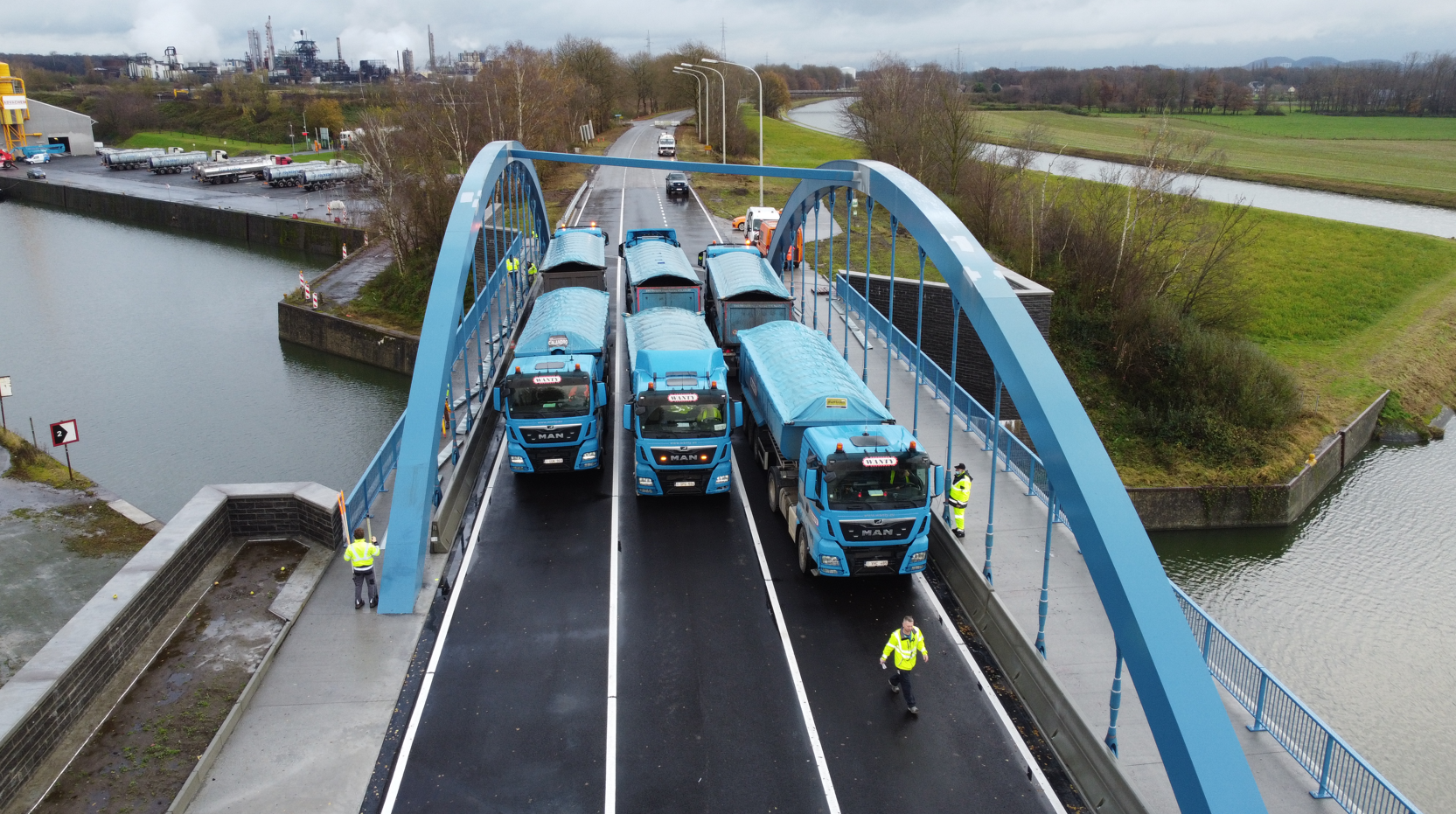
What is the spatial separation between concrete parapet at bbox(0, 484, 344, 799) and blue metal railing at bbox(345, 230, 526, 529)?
2.06 feet

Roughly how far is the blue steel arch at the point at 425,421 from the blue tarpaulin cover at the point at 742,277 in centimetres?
771

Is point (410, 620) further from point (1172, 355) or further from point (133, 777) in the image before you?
point (1172, 355)

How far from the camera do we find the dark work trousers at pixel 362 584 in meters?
15.9

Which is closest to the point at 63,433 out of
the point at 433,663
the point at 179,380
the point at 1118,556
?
the point at 433,663

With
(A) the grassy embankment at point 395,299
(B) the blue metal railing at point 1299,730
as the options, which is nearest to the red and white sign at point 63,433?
(A) the grassy embankment at point 395,299

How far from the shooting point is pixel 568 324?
23.6 m

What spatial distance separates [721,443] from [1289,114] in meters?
130

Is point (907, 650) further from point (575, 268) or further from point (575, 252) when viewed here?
point (575, 252)

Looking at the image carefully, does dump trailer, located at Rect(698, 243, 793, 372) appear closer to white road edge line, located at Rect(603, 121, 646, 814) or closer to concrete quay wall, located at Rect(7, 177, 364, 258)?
white road edge line, located at Rect(603, 121, 646, 814)

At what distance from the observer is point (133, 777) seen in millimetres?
12031

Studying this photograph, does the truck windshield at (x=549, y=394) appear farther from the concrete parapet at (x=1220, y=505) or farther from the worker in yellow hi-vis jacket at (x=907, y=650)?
the concrete parapet at (x=1220, y=505)

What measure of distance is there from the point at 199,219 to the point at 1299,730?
84.0m

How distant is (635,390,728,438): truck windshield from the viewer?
19.4 meters

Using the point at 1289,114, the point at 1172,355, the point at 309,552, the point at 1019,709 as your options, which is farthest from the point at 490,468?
the point at 1289,114
